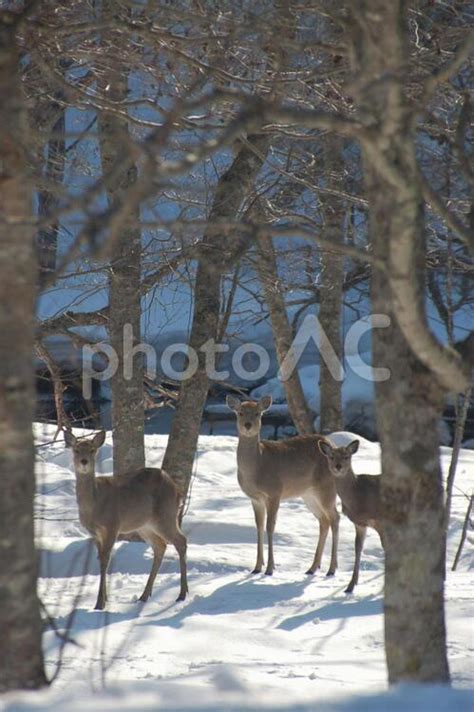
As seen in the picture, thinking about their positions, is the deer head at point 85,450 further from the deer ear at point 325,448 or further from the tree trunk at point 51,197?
the deer ear at point 325,448

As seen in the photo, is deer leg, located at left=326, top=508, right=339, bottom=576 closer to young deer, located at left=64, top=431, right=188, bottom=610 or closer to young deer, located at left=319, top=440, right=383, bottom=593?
young deer, located at left=319, top=440, right=383, bottom=593

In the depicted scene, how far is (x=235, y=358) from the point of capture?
22641 mm

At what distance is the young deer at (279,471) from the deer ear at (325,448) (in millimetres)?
667

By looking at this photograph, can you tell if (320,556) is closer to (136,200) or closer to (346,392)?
(136,200)

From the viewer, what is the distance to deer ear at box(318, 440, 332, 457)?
1008 centimetres

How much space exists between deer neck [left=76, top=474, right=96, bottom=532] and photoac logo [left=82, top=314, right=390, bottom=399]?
751mm

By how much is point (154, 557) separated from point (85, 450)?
108cm

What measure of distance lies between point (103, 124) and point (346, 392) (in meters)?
11.5

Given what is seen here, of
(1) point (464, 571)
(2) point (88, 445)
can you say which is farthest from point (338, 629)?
(1) point (464, 571)

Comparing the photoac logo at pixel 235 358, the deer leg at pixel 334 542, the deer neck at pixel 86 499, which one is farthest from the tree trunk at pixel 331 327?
the deer neck at pixel 86 499

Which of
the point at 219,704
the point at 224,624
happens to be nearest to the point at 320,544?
the point at 224,624

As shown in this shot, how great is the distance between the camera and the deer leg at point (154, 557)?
8.38 meters

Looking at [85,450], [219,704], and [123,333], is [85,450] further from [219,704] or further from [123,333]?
[219,704]

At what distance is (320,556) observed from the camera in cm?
1016
